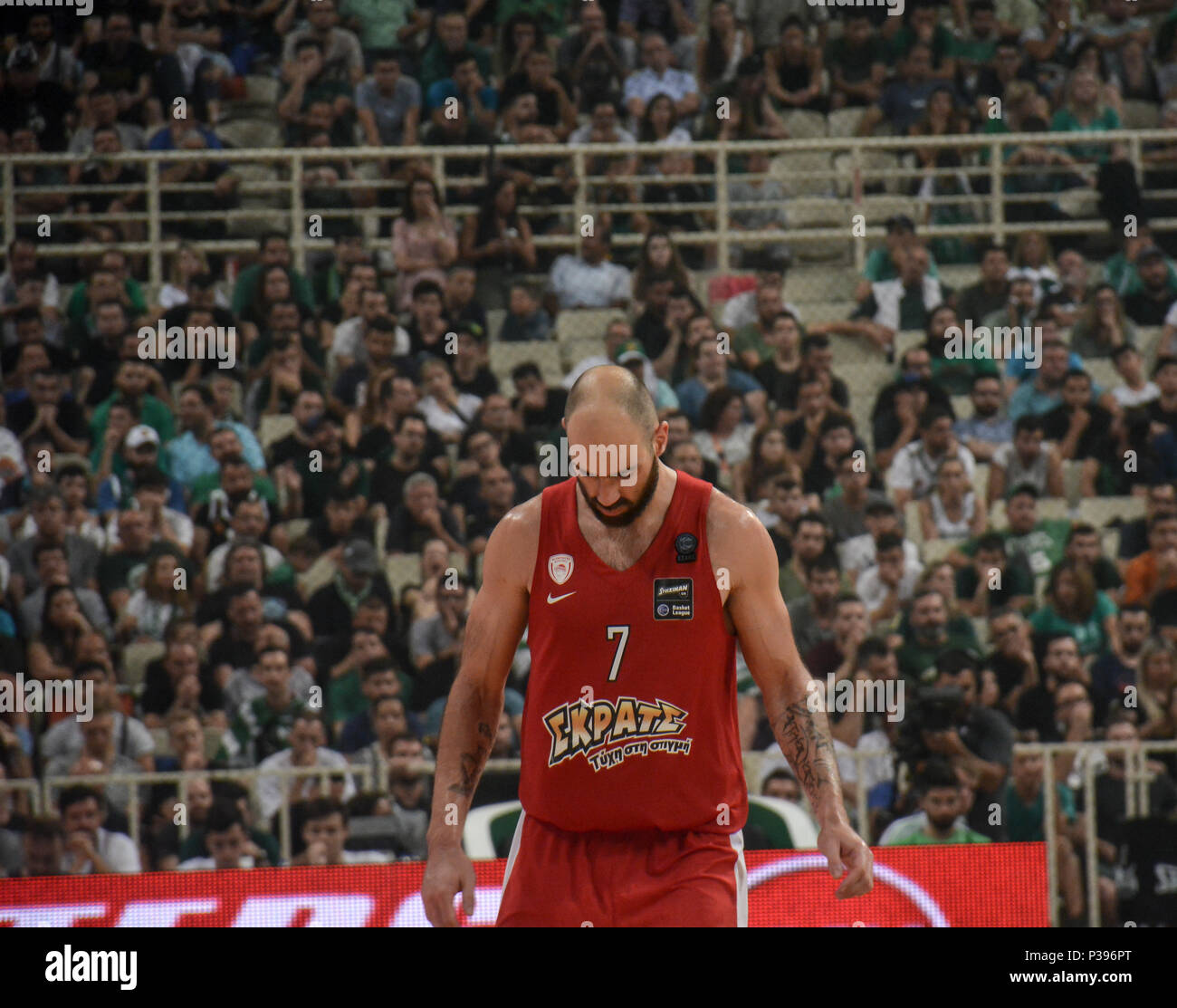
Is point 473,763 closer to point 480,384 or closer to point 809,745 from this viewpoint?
point 809,745

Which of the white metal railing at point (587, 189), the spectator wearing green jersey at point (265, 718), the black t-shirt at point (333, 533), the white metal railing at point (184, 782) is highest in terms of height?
the white metal railing at point (587, 189)

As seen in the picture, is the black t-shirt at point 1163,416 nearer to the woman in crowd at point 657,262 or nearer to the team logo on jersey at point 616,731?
the woman in crowd at point 657,262

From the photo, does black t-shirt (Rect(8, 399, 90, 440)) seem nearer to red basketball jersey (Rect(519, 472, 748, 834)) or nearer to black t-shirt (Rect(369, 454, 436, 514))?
black t-shirt (Rect(369, 454, 436, 514))

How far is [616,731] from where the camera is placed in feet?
10.7

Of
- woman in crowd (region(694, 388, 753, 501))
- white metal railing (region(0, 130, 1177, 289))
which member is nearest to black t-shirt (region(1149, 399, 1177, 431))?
white metal railing (region(0, 130, 1177, 289))

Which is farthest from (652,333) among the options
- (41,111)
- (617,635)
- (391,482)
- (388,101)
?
(617,635)

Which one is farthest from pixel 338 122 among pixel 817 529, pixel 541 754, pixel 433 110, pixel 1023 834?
pixel 541 754

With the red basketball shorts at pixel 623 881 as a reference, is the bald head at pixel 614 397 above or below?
above

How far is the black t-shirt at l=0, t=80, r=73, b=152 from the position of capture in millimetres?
7543

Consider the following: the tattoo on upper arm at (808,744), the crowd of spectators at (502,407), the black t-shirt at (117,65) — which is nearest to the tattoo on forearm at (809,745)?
the tattoo on upper arm at (808,744)

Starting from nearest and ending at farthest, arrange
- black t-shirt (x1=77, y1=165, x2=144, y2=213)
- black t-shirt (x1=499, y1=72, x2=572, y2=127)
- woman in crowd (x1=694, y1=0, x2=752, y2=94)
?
black t-shirt (x1=77, y1=165, x2=144, y2=213) < black t-shirt (x1=499, y1=72, x2=572, y2=127) < woman in crowd (x1=694, y1=0, x2=752, y2=94)

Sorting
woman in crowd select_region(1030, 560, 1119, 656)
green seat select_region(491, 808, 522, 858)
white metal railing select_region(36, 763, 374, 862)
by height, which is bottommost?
green seat select_region(491, 808, 522, 858)

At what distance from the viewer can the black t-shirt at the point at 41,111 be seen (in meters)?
7.54

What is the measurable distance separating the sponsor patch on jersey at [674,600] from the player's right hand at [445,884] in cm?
64
